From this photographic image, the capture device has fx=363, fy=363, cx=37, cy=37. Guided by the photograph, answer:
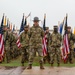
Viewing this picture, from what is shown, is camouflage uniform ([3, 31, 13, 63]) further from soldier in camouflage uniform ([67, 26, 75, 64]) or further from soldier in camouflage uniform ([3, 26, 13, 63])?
soldier in camouflage uniform ([67, 26, 75, 64])

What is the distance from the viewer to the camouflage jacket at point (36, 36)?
1319cm

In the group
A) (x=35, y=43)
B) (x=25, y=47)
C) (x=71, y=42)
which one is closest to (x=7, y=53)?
(x=71, y=42)

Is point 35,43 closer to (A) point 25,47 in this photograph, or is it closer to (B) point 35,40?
(B) point 35,40

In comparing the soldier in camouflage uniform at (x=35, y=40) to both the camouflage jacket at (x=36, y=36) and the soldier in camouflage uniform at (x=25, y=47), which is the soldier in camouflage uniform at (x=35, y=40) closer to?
the camouflage jacket at (x=36, y=36)

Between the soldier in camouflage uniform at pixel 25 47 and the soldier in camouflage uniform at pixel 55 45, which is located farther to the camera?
the soldier in camouflage uniform at pixel 55 45

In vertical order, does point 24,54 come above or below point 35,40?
below

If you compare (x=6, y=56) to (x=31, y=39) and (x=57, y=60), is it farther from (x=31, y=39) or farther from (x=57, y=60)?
(x=31, y=39)

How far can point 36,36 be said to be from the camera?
43.4ft

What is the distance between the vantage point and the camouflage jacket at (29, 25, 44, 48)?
43.3 ft

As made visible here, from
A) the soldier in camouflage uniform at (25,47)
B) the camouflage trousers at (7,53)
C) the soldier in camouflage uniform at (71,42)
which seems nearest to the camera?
the soldier in camouflage uniform at (25,47)

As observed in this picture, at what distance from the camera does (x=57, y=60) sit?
608 inches

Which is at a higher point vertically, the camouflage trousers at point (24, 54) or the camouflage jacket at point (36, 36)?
the camouflage jacket at point (36, 36)

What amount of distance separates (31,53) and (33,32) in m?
0.77

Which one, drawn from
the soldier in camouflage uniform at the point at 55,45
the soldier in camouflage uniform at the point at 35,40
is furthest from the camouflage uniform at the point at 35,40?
the soldier in camouflage uniform at the point at 55,45
